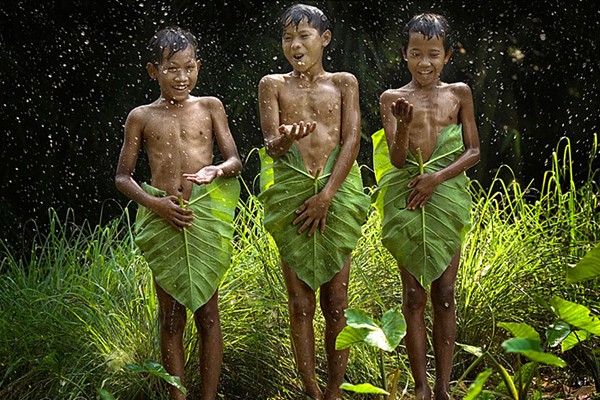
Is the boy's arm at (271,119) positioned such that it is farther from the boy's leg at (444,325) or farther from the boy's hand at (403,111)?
the boy's leg at (444,325)

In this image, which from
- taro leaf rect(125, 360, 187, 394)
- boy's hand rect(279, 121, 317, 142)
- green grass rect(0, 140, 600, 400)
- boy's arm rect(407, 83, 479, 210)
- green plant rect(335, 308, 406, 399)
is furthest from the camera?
green grass rect(0, 140, 600, 400)

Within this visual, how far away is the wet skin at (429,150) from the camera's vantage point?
14.5 feet

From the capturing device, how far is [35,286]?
18.8ft

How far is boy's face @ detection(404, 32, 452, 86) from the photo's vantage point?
14.5ft

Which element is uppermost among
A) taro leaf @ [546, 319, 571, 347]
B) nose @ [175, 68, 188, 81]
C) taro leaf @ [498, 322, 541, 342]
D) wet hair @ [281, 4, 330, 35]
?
wet hair @ [281, 4, 330, 35]

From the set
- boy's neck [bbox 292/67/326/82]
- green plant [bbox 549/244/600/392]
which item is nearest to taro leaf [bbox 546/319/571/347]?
green plant [bbox 549/244/600/392]

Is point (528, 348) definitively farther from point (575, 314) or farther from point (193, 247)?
point (193, 247)

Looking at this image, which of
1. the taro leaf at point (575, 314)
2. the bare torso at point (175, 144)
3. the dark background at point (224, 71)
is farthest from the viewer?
the dark background at point (224, 71)

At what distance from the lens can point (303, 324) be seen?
14.4 feet

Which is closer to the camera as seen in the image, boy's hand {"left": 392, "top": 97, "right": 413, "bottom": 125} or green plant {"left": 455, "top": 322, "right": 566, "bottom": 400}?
green plant {"left": 455, "top": 322, "right": 566, "bottom": 400}

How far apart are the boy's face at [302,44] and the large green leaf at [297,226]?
0.36 meters

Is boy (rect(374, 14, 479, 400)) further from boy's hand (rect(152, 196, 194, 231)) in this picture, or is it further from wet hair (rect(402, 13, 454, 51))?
boy's hand (rect(152, 196, 194, 231))

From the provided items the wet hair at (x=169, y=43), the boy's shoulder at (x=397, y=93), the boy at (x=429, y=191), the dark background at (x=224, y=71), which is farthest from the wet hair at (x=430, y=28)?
the dark background at (x=224, y=71)

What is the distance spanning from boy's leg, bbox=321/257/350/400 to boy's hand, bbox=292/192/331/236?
221mm
